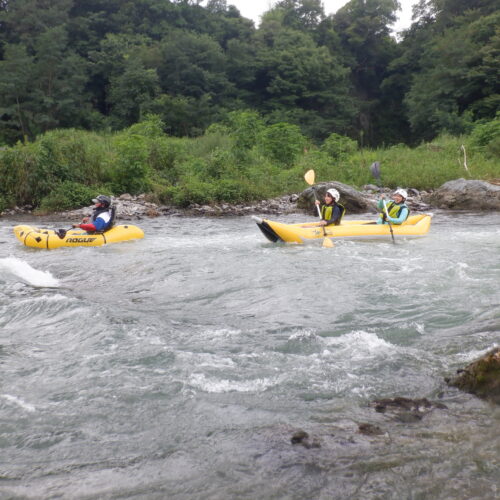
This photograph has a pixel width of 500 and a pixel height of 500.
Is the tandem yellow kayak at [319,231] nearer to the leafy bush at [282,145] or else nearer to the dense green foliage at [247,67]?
the leafy bush at [282,145]

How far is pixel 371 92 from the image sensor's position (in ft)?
120

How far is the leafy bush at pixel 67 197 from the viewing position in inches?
484

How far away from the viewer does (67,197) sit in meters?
12.4

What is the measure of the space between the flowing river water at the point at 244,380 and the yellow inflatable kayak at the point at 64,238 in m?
1.53

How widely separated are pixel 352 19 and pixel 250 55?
9070 millimetres

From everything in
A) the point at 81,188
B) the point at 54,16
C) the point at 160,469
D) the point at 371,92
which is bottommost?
the point at 160,469

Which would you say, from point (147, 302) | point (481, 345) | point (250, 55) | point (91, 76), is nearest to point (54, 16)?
point (91, 76)

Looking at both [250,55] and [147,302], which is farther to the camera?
[250,55]

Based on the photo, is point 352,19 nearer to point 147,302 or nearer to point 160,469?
point 147,302

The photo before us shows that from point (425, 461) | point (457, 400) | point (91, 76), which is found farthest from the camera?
point (91, 76)

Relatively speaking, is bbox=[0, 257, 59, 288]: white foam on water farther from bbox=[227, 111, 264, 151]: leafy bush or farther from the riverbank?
bbox=[227, 111, 264, 151]: leafy bush

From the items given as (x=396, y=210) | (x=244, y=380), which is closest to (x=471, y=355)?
(x=244, y=380)

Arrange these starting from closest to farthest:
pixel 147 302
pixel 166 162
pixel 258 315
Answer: pixel 258 315, pixel 147 302, pixel 166 162

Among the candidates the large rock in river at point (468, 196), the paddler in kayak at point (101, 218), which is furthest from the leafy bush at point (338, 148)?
the paddler in kayak at point (101, 218)
